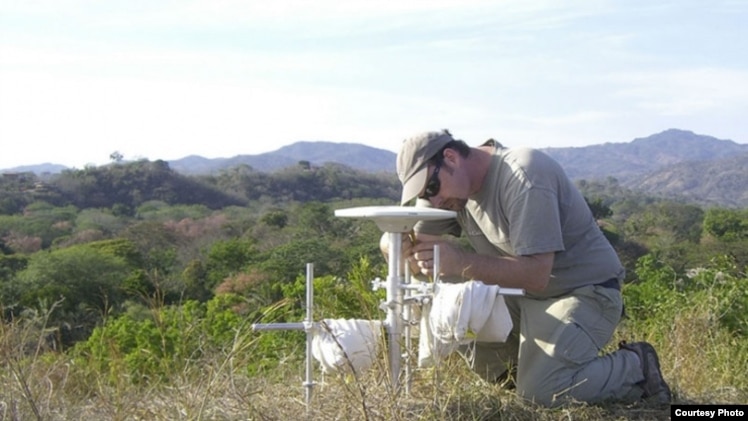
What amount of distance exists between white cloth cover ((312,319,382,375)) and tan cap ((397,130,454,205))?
44cm

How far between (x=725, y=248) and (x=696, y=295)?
72.9ft

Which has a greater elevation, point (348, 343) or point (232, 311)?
point (348, 343)

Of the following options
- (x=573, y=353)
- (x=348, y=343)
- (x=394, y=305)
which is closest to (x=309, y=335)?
(x=348, y=343)

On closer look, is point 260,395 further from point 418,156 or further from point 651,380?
point 651,380

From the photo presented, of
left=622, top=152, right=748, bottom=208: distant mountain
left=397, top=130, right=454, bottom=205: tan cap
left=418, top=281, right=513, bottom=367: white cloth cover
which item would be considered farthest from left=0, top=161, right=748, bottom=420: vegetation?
left=622, top=152, right=748, bottom=208: distant mountain

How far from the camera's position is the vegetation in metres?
2.58

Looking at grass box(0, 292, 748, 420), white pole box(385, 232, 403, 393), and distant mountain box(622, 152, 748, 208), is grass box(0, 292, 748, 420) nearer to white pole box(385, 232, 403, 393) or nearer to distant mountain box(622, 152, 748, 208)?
white pole box(385, 232, 403, 393)

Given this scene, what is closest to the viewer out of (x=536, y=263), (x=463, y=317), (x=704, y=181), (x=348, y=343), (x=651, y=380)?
(x=463, y=317)

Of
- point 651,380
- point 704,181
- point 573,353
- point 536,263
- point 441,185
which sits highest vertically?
point 441,185

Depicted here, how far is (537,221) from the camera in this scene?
278 centimetres

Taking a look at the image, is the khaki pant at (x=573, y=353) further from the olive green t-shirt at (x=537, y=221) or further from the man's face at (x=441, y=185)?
the man's face at (x=441, y=185)

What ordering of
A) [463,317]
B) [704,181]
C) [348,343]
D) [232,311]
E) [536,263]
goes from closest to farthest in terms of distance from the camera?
[463,317]
[348,343]
[536,263]
[232,311]
[704,181]

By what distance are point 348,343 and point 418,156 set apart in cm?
62

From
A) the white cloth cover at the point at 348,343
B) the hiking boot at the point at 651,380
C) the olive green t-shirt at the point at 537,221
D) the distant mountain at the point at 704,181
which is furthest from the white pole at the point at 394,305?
the distant mountain at the point at 704,181
